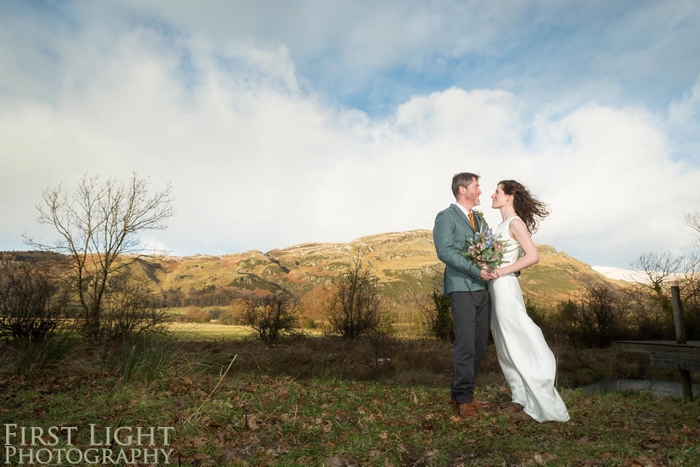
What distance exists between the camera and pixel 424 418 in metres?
4.13

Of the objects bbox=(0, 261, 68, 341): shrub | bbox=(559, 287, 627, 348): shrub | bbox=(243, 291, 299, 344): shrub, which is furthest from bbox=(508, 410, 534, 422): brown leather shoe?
bbox=(559, 287, 627, 348): shrub

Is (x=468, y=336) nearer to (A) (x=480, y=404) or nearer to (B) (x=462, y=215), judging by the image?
(A) (x=480, y=404)

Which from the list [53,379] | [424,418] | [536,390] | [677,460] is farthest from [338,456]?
[53,379]

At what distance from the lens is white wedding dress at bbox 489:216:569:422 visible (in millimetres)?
4000

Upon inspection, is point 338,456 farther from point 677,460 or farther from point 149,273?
point 149,273

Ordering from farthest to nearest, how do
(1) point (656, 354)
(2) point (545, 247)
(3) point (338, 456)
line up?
(2) point (545, 247)
(1) point (656, 354)
(3) point (338, 456)

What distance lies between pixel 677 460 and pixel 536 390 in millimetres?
1212

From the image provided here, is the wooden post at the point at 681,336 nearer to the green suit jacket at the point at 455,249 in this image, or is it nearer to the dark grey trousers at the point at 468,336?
the dark grey trousers at the point at 468,336

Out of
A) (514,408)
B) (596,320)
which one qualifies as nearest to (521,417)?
(514,408)

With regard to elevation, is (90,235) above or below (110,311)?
above

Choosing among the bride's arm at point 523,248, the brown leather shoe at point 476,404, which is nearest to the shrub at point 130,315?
the brown leather shoe at point 476,404

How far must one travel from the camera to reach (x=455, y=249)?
4.32 m

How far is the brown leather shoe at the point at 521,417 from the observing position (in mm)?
4035

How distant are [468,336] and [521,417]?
897mm
